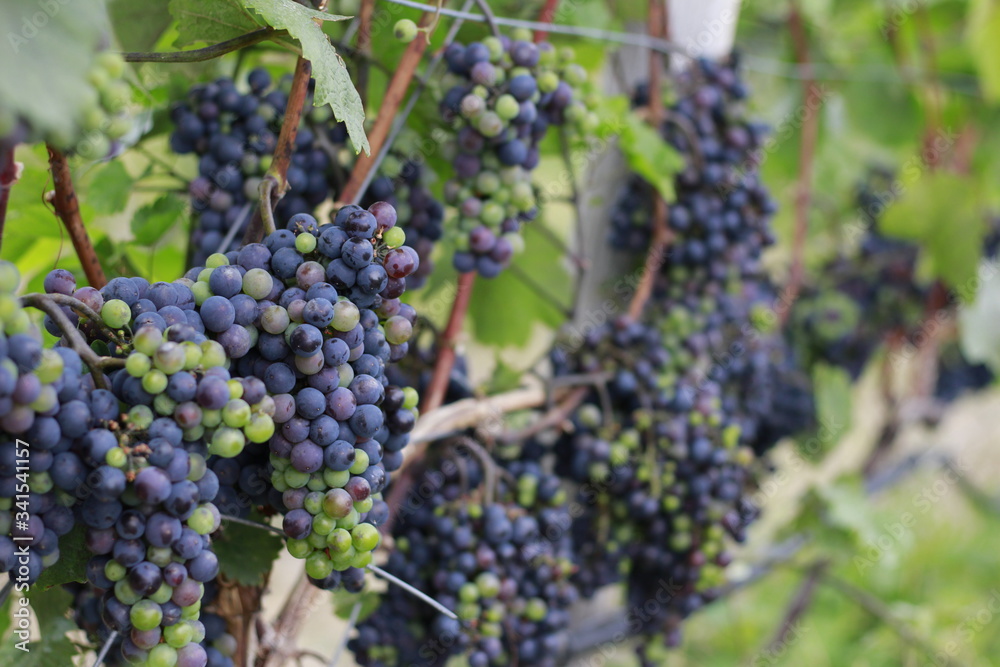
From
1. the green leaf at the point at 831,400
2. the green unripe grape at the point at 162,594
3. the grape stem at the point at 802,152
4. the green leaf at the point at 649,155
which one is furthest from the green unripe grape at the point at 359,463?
the green leaf at the point at 831,400

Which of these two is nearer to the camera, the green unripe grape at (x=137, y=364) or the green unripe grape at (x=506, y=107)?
the green unripe grape at (x=137, y=364)

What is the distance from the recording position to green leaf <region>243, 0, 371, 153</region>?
49 centimetres

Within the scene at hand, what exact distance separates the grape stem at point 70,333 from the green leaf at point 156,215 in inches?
15.4

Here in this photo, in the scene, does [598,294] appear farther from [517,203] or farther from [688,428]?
[517,203]

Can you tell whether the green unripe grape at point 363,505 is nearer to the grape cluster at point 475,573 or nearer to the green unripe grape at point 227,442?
the green unripe grape at point 227,442

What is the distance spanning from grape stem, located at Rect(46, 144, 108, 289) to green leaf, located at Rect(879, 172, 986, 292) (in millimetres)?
1557

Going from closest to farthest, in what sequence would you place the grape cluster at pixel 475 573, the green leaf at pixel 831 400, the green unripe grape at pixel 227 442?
the green unripe grape at pixel 227 442 < the grape cluster at pixel 475 573 < the green leaf at pixel 831 400

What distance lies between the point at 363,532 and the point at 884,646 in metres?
1.73

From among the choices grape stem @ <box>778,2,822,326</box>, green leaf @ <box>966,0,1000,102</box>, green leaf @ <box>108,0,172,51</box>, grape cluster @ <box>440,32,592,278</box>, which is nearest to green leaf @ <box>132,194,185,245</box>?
green leaf @ <box>108,0,172,51</box>

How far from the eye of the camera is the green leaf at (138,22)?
2.43 feet

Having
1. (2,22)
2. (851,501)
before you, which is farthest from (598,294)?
(2,22)

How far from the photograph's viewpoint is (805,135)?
163 cm

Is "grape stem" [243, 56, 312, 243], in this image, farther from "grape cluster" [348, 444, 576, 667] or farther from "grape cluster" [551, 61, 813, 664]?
"grape cluster" [551, 61, 813, 664]

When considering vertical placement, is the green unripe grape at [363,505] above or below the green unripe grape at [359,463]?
below
